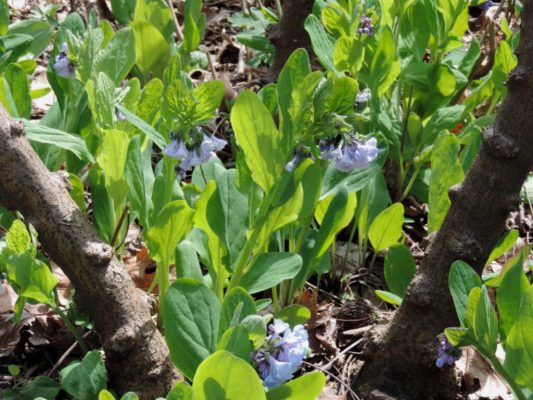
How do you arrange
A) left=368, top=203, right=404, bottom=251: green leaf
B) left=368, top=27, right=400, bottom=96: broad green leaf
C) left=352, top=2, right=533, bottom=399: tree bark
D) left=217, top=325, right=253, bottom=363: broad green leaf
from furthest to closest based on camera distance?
1. left=368, top=27, right=400, bottom=96: broad green leaf
2. left=368, top=203, right=404, bottom=251: green leaf
3. left=352, top=2, right=533, bottom=399: tree bark
4. left=217, top=325, right=253, bottom=363: broad green leaf

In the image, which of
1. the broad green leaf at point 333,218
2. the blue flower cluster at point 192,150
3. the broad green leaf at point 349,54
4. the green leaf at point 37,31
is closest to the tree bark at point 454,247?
the broad green leaf at point 333,218

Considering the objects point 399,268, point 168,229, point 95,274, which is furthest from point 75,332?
point 399,268

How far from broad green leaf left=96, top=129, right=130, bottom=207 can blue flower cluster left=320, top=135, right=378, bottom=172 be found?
1.28ft

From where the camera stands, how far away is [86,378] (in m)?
1.43

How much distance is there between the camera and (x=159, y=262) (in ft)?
5.18

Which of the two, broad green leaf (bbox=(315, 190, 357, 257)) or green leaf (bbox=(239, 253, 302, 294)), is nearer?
green leaf (bbox=(239, 253, 302, 294))

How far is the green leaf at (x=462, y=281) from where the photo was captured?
141 centimetres

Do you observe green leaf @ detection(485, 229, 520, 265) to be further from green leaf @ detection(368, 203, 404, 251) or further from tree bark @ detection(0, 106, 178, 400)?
tree bark @ detection(0, 106, 178, 400)

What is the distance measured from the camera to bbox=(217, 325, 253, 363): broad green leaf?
45.4 inches

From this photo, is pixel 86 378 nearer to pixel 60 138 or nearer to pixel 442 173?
pixel 60 138

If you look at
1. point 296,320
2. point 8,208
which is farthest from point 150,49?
point 296,320

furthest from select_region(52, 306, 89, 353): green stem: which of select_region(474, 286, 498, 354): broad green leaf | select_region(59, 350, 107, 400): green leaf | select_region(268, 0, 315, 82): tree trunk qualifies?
select_region(268, 0, 315, 82): tree trunk

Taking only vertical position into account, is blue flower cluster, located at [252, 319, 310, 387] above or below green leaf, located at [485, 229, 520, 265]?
above

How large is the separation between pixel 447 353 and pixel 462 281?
14cm
